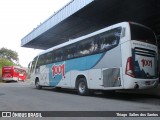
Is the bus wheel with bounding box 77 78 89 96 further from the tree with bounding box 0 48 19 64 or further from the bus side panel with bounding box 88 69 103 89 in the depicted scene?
the tree with bounding box 0 48 19 64

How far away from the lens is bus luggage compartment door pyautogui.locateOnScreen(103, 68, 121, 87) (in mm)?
12664

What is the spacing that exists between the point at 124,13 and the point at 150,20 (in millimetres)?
2528

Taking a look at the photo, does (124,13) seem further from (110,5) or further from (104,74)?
(104,74)

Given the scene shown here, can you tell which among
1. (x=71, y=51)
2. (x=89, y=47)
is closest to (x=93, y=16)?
(x=71, y=51)

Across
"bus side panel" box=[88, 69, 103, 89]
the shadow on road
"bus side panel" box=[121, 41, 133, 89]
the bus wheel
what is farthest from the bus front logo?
"bus side panel" box=[121, 41, 133, 89]

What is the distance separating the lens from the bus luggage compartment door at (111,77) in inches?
499

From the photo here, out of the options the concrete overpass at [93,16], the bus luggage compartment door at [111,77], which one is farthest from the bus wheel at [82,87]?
the concrete overpass at [93,16]

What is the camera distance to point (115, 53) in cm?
1287

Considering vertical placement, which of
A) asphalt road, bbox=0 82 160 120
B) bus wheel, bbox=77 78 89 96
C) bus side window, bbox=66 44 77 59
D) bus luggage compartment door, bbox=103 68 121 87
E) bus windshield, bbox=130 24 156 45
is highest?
bus windshield, bbox=130 24 156 45

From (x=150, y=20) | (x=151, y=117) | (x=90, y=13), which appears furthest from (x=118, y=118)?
(x=150, y=20)

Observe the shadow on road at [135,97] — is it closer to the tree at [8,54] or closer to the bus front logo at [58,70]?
the bus front logo at [58,70]

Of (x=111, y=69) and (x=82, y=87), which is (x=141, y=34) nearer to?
(x=111, y=69)

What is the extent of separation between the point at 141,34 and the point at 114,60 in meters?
1.80

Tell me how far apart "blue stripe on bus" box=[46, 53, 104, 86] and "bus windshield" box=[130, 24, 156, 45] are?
6.58 ft
